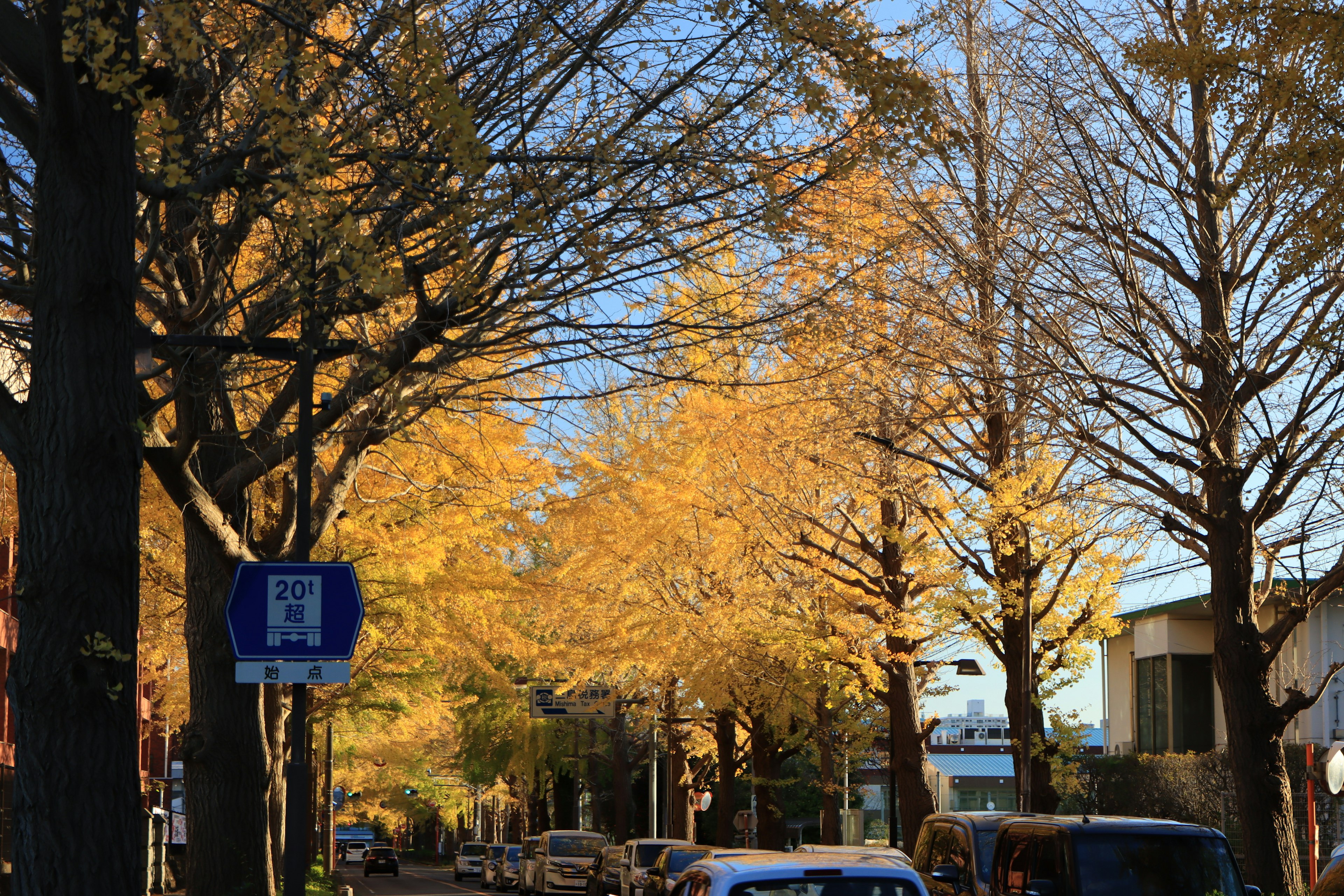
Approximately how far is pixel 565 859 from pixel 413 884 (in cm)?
2147

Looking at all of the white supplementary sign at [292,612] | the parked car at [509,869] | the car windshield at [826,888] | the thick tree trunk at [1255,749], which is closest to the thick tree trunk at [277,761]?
the white supplementary sign at [292,612]

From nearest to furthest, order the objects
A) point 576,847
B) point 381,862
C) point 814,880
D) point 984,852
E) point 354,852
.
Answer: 1. point 814,880
2. point 984,852
3. point 576,847
4. point 381,862
5. point 354,852

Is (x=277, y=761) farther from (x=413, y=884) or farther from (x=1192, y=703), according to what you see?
(x=413, y=884)

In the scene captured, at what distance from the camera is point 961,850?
14.1 m

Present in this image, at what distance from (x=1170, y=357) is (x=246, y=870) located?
404 inches

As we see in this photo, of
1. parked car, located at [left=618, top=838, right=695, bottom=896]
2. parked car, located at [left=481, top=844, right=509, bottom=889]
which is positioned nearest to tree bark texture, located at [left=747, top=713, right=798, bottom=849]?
parked car, located at [left=618, top=838, right=695, bottom=896]

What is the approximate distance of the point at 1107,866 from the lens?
10883 mm

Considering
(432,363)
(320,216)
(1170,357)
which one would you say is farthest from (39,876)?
(1170,357)

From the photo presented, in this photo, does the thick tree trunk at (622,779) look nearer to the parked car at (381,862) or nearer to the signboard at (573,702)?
the signboard at (573,702)

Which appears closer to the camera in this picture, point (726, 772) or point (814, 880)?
point (814, 880)

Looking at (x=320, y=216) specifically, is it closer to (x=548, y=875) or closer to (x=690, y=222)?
(x=690, y=222)

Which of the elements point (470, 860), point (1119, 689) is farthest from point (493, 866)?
point (1119, 689)

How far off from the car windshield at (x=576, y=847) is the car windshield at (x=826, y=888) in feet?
97.8

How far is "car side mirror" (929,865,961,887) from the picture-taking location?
1331 centimetres
